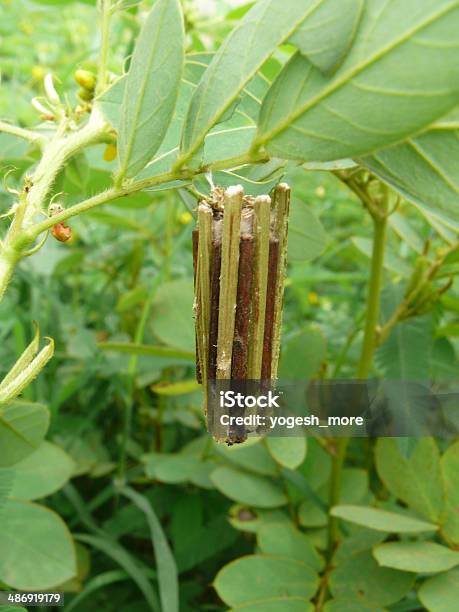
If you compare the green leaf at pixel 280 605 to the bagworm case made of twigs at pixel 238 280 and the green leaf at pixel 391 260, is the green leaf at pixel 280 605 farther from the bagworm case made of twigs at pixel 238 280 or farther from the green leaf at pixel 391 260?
the green leaf at pixel 391 260

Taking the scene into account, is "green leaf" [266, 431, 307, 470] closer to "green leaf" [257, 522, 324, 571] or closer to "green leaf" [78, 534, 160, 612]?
"green leaf" [257, 522, 324, 571]

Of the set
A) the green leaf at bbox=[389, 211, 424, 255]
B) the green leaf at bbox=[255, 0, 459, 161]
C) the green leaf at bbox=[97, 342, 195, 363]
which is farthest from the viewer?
the green leaf at bbox=[389, 211, 424, 255]

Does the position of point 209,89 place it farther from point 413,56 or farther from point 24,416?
point 24,416

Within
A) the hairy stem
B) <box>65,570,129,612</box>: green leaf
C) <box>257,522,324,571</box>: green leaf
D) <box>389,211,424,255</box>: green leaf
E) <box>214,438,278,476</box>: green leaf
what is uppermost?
<box>389,211,424,255</box>: green leaf

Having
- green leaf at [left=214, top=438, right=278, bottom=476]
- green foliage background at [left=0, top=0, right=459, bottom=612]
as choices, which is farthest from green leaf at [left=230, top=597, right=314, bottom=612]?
green leaf at [left=214, top=438, right=278, bottom=476]

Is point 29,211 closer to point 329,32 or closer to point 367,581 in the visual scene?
point 329,32
